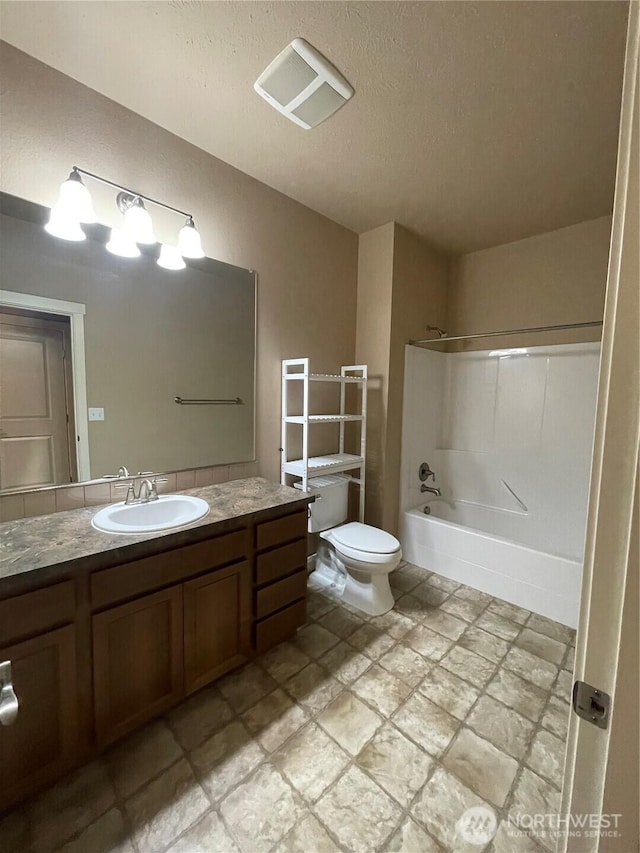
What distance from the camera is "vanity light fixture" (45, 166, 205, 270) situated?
138 cm

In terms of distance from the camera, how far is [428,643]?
1.88 meters

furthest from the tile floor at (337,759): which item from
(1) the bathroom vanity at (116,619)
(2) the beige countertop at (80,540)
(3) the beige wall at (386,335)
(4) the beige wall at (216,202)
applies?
(4) the beige wall at (216,202)

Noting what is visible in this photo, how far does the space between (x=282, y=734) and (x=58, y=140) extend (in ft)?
8.46

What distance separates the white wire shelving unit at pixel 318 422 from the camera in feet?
7.27

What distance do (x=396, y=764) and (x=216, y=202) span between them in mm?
2706

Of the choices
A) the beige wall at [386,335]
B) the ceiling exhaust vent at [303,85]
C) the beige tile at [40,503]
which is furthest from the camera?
the beige wall at [386,335]

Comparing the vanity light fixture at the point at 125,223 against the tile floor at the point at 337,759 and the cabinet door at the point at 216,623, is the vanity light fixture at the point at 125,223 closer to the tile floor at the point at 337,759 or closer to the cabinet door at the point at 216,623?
the cabinet door at the point at 216,623

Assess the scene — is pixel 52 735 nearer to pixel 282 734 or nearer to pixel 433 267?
pixel 282 734

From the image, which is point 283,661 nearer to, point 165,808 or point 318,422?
point 165,808

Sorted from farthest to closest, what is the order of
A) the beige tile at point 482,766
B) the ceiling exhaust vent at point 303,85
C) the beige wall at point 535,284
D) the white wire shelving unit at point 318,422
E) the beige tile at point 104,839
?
1. the beige wall at point 535,284
2. the white wire shelving unit at point 318,422
3. the ceiling exhaust vent at point 303,85
4. the beige tile at point 482,766
5. the beige tile at point 104,839

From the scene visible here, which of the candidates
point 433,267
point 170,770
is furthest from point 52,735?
point 433,267

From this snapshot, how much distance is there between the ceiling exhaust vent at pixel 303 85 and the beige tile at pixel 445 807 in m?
2.67

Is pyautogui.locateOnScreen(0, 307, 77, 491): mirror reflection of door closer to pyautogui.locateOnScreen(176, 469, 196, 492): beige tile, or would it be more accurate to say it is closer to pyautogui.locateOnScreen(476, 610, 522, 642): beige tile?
pyautogui.locateOnScreen(176, 469, 196, 492): beige tile

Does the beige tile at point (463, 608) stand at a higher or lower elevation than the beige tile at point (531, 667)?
higher
